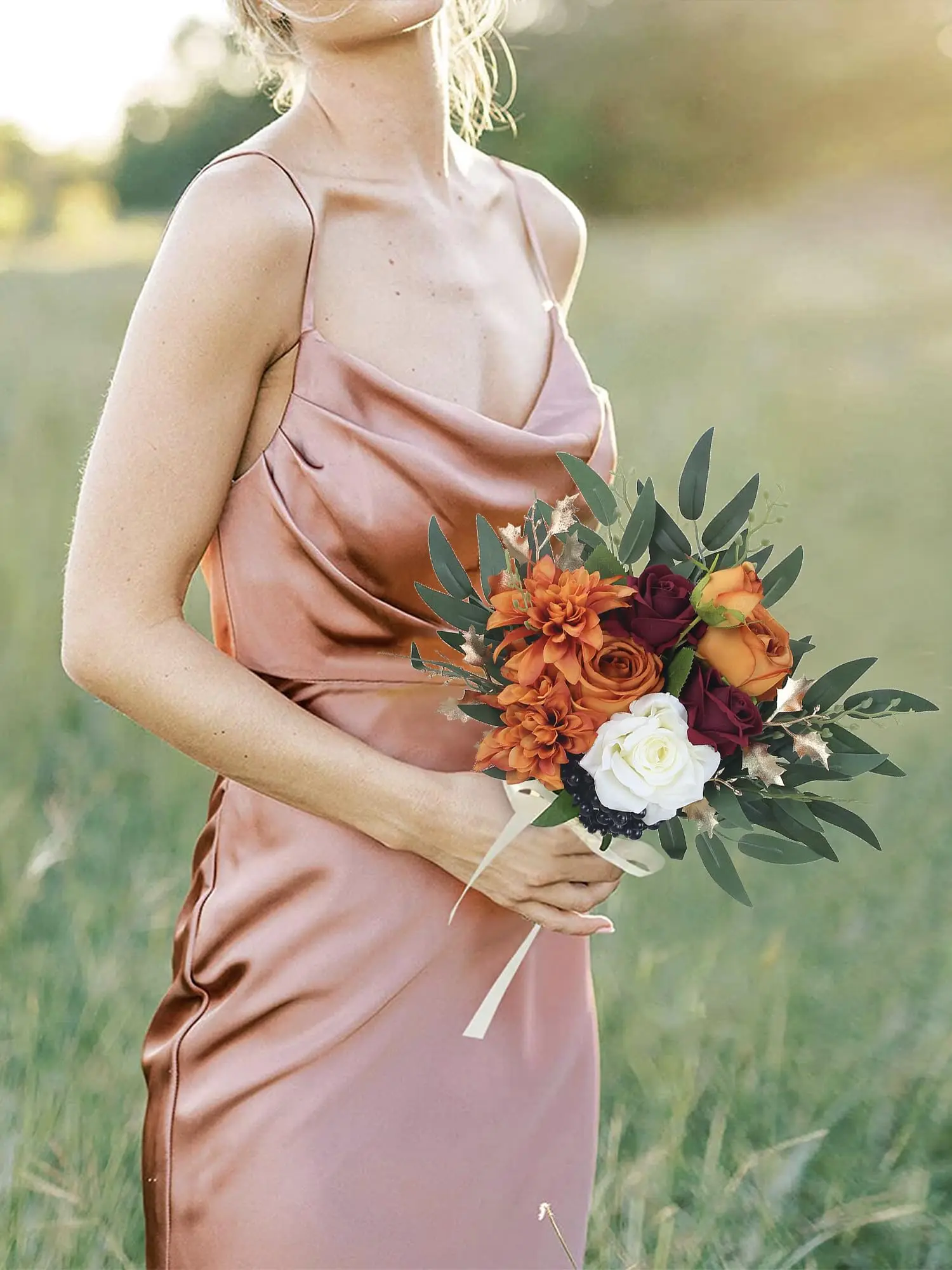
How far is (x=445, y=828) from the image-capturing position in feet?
4.89

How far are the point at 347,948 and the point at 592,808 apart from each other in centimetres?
35

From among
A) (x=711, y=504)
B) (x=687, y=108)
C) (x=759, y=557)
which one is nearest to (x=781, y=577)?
(x=759, y=557)

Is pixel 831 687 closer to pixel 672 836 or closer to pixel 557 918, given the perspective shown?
pixel 672 836

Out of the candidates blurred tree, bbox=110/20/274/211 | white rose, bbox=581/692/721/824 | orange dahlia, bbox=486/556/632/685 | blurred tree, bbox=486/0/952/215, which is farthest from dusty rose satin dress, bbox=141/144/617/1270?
blurred tree, bbox=486/0/952/215

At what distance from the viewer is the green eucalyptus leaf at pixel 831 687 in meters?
1.40

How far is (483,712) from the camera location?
1399 mm

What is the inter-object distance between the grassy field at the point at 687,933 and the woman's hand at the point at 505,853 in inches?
24.1

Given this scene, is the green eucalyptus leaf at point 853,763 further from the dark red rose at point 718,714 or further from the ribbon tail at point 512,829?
the ribbon tail at point 512,829

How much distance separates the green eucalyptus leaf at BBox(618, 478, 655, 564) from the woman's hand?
0.29 meters

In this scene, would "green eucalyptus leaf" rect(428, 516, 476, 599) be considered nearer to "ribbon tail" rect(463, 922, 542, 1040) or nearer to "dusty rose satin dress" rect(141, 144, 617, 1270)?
"dusty rose satin dress" rect(141, 144, 617, 1270)

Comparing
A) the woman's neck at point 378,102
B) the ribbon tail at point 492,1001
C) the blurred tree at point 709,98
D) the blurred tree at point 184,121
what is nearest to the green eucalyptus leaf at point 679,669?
the ribbon tail at point 492,1001

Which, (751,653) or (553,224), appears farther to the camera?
(553,224)

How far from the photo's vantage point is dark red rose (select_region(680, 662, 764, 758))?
1318 millimetres

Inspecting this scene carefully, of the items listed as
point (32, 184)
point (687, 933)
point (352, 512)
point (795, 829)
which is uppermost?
point (352, 512)
